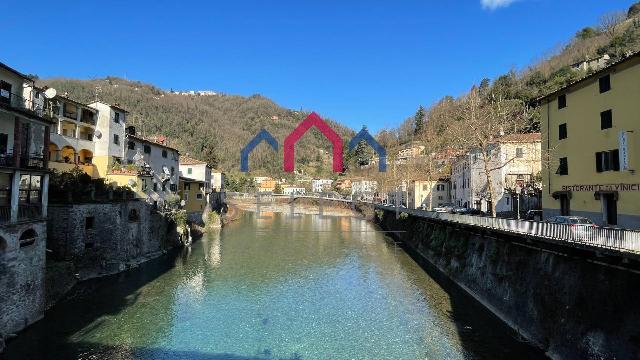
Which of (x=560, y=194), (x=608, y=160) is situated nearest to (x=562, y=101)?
(x=608, y=160)

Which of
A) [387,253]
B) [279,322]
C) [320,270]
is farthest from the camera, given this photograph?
[387,253]

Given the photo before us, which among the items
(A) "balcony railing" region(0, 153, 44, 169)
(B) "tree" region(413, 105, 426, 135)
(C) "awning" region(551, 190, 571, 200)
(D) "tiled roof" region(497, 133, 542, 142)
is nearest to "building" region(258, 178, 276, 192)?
(B) "tree" region(413, 105, 426, 135)

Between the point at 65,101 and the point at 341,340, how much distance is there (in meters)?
33.0

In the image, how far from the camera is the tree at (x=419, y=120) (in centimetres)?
14721

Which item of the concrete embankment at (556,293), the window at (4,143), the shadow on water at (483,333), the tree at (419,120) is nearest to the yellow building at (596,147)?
the concrete embankment at (556,293)

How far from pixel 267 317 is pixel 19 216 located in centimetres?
1520

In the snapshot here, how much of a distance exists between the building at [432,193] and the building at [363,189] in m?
28.2

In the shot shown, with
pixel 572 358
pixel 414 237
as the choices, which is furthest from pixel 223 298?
pixel 414 237

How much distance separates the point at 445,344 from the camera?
68.2 ft

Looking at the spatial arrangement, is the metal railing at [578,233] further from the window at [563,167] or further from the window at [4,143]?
the window at [4,143]

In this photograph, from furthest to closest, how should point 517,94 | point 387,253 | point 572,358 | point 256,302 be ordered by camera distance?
point 517,94
point 387,253
point 256,302
point 572,358

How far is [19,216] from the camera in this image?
20.8 m

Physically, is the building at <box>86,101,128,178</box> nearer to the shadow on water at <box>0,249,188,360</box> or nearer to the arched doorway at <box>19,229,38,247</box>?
the shadow on water at <box>0,249,188,360</box>

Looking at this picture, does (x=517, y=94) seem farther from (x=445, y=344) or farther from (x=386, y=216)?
(x=445, y=344)
